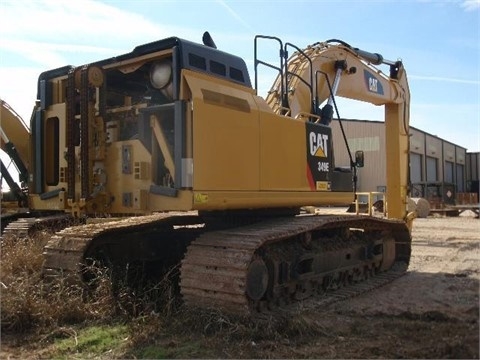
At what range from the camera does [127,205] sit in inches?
226

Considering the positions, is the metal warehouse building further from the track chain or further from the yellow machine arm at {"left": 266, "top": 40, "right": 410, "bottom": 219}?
the track chain

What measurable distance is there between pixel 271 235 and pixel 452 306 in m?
2.39

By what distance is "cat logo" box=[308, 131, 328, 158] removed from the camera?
7051 mm

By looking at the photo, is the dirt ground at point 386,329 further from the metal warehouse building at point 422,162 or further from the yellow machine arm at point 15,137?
the metal warehouse building at point 422,162

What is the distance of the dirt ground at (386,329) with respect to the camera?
4.54 metres

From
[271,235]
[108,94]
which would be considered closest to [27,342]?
[271,235]

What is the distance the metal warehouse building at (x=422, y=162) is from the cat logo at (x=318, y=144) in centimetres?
1973

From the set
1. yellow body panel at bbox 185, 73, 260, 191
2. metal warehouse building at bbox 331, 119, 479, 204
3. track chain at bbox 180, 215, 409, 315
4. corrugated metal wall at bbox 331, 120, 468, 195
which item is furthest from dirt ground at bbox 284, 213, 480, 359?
metal warehouse building at bbox 331, 119, 479, 204

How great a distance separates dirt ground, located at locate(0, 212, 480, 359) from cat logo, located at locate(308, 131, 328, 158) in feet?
6.27

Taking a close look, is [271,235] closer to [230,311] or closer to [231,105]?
[230,311]

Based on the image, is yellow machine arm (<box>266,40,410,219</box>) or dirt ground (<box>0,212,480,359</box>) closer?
dirt ground (<box>0,212,480,359</box>)

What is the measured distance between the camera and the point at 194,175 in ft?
17.4

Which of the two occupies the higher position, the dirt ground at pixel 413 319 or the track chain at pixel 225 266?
the track chain at pixel 225 266

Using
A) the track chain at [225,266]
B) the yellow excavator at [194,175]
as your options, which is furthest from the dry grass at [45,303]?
the track chain at [225,266]
